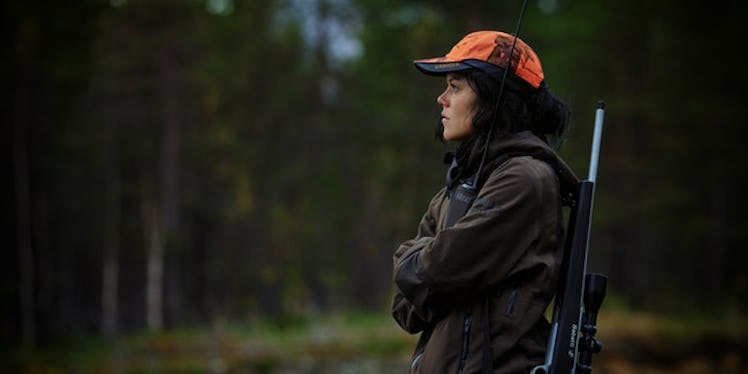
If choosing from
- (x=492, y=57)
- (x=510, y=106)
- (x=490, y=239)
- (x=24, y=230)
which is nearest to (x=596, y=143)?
(x=510, y=106)

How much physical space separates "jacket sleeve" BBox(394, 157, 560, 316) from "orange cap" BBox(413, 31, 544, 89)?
290 mm

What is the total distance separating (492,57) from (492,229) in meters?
0.56

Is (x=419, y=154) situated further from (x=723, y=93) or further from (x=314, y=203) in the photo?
(x=723, y=93)

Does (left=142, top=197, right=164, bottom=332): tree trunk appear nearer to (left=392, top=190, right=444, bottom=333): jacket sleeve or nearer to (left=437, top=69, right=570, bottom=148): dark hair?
(left=392, top=190, right=444, bottom=333): jacket sleeve

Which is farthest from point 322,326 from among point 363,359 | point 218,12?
point 218,12

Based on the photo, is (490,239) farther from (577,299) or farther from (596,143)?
(596,143)

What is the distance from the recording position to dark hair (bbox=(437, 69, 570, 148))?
2.43 m

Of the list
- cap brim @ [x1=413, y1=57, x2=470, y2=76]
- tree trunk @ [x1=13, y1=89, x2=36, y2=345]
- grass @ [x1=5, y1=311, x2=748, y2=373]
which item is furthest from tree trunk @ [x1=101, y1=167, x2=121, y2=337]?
cap brim @ [x1=413, y1=57, x2=470, y2=76]

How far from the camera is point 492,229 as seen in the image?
88.4 inches

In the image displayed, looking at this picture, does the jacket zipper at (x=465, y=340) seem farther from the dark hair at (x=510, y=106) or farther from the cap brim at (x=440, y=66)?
the cap brim at (x=440, y=66)

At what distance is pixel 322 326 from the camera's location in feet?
47.4

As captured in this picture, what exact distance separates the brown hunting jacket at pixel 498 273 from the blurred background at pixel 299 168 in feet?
28.8

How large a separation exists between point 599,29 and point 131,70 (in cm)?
1066

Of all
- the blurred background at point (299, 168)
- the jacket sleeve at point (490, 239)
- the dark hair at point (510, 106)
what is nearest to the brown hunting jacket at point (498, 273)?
the jacket sleeve at point (490, 239)
